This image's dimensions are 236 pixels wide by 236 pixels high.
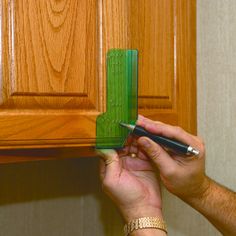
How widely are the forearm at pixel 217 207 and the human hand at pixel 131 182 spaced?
108mm

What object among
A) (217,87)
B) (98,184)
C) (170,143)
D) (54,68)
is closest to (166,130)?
(170,143)

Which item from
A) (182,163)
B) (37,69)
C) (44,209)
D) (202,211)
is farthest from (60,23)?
(44,209)

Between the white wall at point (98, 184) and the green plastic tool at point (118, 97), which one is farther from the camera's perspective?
the white wall at point (98, 184)

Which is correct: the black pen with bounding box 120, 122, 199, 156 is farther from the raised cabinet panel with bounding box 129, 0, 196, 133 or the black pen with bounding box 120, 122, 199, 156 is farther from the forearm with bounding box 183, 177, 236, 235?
the forearm with bounding box 183, 177, 236, 235

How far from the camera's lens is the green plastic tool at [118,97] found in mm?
740

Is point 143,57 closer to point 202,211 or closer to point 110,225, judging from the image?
point 202,211

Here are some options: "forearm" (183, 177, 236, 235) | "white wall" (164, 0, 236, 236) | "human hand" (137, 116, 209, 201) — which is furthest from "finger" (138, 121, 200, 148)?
"white wall" (164, 0, 236, 236)

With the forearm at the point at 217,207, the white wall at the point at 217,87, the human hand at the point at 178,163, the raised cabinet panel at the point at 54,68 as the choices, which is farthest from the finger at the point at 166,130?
the white wall at the point at 217,87

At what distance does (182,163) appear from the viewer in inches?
34.1

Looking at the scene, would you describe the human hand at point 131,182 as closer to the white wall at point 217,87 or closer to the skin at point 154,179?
the skin at point 154,179

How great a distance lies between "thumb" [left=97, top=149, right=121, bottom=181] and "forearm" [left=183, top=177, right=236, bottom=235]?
0.22 m

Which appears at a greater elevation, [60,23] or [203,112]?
[60,23]

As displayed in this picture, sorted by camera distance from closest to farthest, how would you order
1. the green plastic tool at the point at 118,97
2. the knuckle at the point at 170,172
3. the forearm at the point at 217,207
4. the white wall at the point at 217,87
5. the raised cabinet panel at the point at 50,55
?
the raised cabinet panel at the point at 50,55, the green plastic tool at the point at 118,97, the knuckle at the point at 170,172, the forearm at the point at 217,207, the white wall at the point at 217,87

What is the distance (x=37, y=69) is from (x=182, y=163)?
0.37 m
